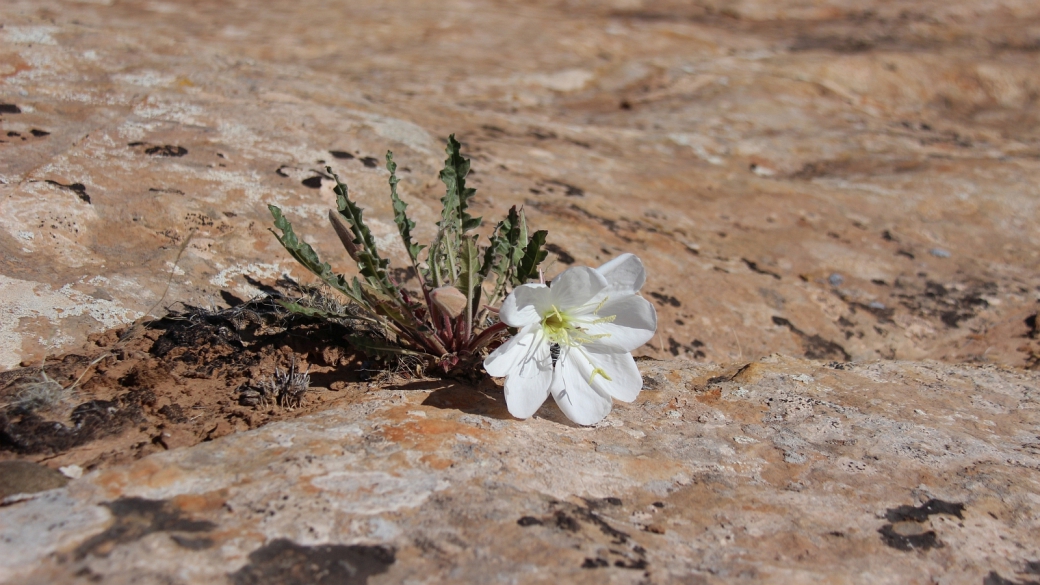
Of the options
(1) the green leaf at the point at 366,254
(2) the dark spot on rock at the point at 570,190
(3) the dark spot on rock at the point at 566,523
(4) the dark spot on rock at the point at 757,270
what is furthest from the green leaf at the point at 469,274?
(4) the dark spot on rock at the point at 757,270

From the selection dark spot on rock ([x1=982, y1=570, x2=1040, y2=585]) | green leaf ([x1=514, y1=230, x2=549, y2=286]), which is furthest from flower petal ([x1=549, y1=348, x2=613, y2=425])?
dark spot on rock ([x1=982, y1=570, x2=1040, y2=585])

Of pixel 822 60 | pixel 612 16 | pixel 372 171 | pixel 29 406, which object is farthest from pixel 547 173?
pixel 612 16

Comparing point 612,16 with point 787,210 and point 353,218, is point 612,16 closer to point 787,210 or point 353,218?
point 787,210

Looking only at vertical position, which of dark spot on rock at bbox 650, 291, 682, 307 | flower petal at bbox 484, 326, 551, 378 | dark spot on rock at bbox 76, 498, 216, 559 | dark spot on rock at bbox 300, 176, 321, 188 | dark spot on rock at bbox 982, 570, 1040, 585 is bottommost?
dark spot on rock at bbox 650, 291, 682, 307

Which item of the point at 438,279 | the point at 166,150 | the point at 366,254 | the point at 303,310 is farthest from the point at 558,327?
the point at 166,150

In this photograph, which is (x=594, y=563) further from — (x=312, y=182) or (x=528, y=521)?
(x=312, y=182)

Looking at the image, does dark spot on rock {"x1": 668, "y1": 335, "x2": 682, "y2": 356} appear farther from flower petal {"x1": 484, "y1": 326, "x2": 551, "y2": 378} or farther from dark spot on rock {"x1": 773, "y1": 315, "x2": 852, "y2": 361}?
flower petal {"x1": 484, "y1": 326, "x2": 551, "y2": 378}

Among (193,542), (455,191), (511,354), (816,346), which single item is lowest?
(816,346)
